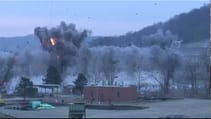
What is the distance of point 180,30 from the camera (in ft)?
544

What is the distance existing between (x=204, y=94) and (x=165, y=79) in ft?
59.9

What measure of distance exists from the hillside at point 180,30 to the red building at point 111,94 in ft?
202

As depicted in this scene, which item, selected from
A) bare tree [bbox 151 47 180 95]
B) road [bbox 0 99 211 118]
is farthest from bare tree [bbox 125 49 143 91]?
road [bbox 0 99 211 118]

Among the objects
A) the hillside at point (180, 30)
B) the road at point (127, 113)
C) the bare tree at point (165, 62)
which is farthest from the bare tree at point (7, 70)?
the road at point (127, 113)

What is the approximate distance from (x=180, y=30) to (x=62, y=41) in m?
42.6

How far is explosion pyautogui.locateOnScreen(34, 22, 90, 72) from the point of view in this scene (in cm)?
13600

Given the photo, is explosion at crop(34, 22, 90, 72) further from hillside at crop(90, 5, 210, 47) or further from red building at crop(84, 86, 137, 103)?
red building at crop(84, 86, 137, 103)

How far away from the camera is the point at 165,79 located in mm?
121250

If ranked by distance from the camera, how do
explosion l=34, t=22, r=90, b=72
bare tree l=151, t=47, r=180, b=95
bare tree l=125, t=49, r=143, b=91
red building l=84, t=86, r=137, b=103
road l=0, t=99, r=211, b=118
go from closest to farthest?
road l=0, t=99, r=211, b=118 → red building l=84, t=86, r=137, b=103 → bare tree l=151, t=47, r=180, b=95 → bare tree l=125, t=49, r=143, b=91 → explosion l=34, t=22, r=90, b=72

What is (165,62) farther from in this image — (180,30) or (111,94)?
(180,30)

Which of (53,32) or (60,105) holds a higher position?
(53,32)

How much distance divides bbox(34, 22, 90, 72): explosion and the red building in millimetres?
40748

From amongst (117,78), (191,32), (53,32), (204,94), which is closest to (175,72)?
(117,78)

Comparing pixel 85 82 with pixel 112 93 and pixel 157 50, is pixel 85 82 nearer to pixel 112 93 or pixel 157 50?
pixel 112 93
